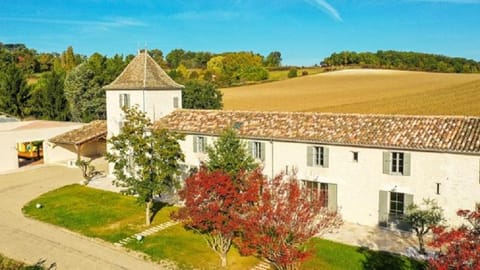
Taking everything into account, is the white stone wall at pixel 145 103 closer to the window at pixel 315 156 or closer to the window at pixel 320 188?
the window at pixel 315 156

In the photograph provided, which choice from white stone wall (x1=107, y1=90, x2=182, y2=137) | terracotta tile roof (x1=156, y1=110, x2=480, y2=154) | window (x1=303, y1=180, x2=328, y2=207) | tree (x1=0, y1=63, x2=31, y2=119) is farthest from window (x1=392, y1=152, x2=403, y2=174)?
tree (x1=0, y1=63, x2=31, y2=119)

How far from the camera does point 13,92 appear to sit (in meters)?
67.1

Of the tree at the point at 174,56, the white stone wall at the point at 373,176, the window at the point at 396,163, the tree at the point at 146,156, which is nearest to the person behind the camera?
the white stone wall at the point at 373,176

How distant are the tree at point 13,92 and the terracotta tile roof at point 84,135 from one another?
28.1 m

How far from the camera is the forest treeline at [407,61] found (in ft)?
306

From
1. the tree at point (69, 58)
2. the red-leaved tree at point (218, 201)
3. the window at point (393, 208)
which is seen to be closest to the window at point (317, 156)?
the window at point (393, 208)

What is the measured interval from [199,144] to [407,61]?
79.4 meters

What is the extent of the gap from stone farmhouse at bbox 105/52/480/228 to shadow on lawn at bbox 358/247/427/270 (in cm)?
373

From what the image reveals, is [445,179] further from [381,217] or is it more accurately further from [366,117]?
[366,117]

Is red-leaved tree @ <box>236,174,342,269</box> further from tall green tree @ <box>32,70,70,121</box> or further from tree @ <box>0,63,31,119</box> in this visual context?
tree @ <box>0,63,31,119</box>

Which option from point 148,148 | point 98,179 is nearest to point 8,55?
point 98,179

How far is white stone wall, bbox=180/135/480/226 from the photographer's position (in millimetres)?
22297

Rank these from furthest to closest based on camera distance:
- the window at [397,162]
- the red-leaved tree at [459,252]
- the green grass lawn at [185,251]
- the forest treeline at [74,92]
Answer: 1. the forest treeline at [74,92]
2. the window at [397,162]
3. the green grass lawn at [185,251]
4. the red-leaved tree at [459,252]

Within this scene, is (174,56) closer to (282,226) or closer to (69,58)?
(69,58)
